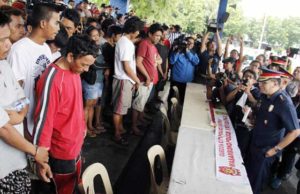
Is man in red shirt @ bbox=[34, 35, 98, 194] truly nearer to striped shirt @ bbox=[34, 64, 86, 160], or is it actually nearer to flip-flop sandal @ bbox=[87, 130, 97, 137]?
striped shirt @ bbox=[34, 64, 86, 160]

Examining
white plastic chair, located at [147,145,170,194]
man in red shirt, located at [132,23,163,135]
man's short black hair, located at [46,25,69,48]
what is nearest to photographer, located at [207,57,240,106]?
man in red shirt, located at [132,23,163,135]

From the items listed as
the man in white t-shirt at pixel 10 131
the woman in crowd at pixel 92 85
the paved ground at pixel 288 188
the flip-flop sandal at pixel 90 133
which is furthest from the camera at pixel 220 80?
the man in white t-shirt at pixel 10 131

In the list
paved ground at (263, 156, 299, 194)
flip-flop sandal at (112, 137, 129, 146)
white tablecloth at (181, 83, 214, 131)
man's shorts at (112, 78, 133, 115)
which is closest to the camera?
white tablecloth at (181, 83, 214, 131)

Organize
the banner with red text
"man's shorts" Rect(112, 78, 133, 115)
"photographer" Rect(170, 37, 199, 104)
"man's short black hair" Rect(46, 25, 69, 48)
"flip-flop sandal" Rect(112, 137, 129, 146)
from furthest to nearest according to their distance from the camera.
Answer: "photographer" Rect(170, 37, 199, 104)
"flip-flop sandal" Rect(112, 137, 129, 146)
"man's shorts" Rect(112, 78, 133, 115)
"man's short black hair" Rect(46, 25, 69, 48)
the banner with red text

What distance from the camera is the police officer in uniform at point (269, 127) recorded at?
245cm

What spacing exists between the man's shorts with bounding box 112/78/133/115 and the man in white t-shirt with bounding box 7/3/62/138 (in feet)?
5.54

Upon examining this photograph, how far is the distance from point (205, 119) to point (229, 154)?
90 centimetres

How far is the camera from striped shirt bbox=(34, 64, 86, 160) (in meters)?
1.66

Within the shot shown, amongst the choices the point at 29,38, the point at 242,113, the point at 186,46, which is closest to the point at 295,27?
the point at 186,46

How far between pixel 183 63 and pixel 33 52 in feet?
11.8

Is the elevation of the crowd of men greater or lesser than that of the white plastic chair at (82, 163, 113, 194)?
greater

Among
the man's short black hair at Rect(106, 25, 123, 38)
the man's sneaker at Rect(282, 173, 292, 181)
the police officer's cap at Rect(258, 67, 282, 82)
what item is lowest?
the man's sneaker at Rect(282, 173, 292, 181)

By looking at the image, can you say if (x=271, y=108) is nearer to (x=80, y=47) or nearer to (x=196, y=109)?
(x=196, y=109)

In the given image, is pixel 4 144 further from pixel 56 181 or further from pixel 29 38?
pixel 29 38
